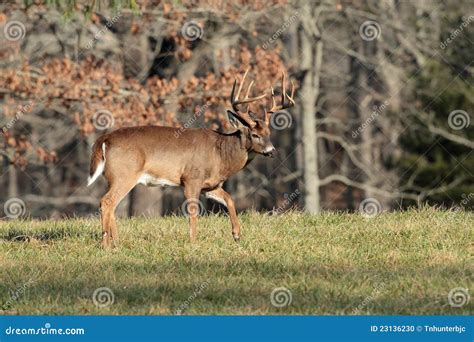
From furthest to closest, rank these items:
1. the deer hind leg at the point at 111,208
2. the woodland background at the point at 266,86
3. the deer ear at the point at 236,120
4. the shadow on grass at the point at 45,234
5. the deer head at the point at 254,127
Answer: the woodland background at the point at 266,86, the deer ear at the point at 236,120, the deer head at the point at 254,127, the shadow on grass at the point at 45,234, the deer hind leg at the point at 111,208

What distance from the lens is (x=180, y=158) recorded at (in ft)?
41.0

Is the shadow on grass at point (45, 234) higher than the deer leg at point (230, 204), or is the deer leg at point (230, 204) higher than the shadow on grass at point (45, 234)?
the deer leg at point (230, 204)

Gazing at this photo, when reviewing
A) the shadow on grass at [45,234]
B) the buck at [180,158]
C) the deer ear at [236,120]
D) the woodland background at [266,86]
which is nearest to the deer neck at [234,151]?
the buck at [180,158]

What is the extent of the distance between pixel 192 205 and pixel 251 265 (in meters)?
1.97

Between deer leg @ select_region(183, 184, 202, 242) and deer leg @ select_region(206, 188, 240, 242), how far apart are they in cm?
34

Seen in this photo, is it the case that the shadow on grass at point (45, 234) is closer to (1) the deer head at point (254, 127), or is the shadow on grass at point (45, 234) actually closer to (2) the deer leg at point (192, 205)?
(2) the deer leg at point (192, 205)

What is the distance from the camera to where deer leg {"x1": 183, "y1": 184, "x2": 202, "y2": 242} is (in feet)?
38.7

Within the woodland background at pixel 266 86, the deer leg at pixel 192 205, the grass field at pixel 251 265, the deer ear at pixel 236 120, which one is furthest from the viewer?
the woodland background at pixel 266 86

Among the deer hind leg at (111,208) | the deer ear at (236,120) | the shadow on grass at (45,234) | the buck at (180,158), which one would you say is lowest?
the shadow on grass at (45,234)

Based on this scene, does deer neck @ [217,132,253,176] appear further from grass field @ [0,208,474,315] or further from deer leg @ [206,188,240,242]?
grass field @ [0,208,474,315]

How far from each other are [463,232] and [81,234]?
4.18 metres

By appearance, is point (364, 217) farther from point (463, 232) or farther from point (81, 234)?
point (81, 234)

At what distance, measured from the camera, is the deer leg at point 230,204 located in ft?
38.8

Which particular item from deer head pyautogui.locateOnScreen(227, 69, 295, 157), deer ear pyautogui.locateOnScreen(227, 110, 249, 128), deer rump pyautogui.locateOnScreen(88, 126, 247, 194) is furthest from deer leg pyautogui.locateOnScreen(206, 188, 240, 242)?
deer ear pyautogui.locateOnScreen(227, 110, 249, 128)
